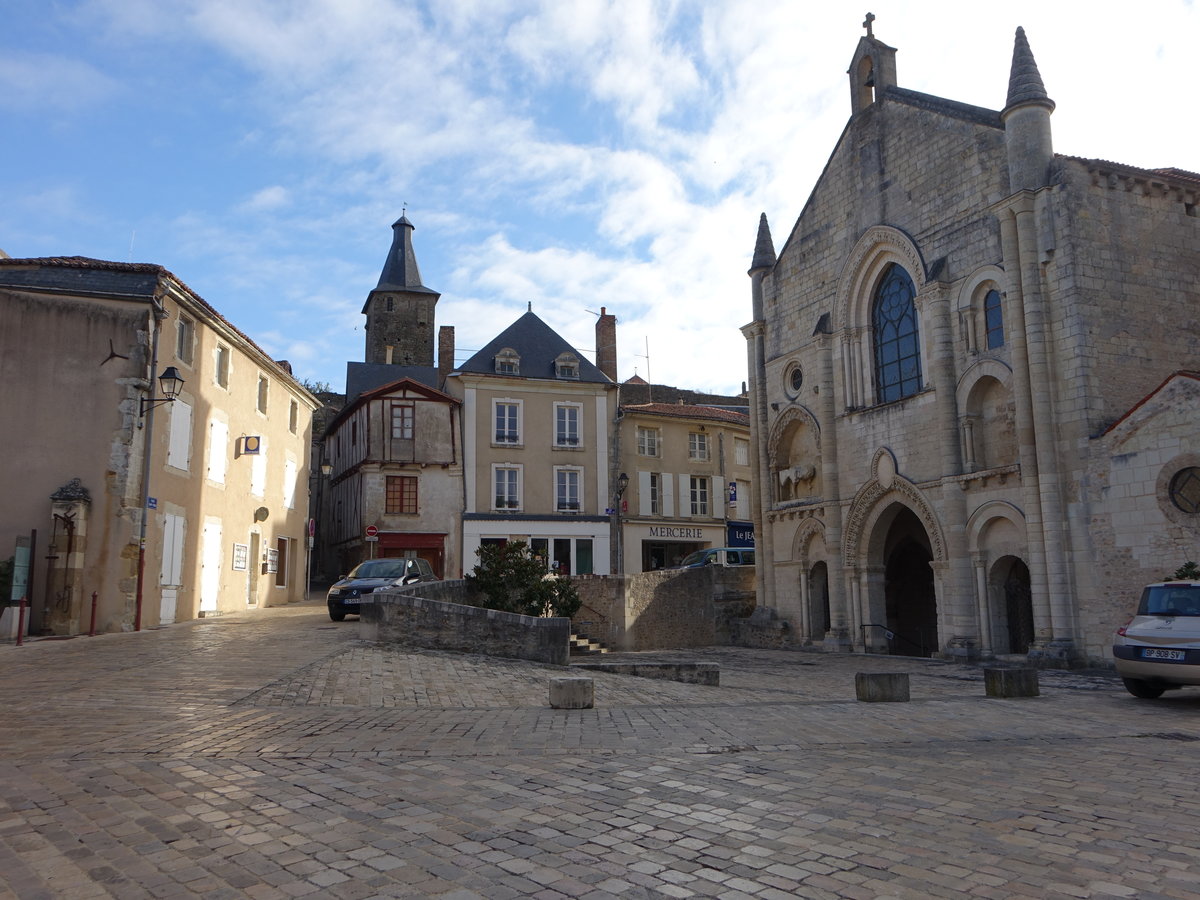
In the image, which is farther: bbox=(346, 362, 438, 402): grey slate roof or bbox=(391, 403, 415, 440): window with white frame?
bbox=(346, 362, 438, 402): grey slate roof

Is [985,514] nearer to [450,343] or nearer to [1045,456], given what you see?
[1045,456]

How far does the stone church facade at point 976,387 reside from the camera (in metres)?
16.1

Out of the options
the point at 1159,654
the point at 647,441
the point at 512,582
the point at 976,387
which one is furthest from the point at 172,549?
the point at 647,441

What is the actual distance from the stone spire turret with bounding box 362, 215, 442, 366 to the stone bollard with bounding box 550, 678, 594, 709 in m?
50.6

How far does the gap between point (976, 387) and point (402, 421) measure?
2216 cm

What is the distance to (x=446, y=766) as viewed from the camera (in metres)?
6.29

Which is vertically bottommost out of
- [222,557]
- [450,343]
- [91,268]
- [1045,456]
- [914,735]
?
[914,735]

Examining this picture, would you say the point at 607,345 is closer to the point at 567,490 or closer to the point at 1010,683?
the point at 567,490

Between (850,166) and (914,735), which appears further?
(850,166)

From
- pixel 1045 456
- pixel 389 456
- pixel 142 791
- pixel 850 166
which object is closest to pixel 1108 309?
pixel 1045 456

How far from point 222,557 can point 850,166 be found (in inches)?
741

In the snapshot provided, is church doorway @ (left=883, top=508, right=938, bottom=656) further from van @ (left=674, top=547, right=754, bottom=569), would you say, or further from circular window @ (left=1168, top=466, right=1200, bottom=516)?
circular window @ (left=1168, top=466, right=1200, bottom=516)

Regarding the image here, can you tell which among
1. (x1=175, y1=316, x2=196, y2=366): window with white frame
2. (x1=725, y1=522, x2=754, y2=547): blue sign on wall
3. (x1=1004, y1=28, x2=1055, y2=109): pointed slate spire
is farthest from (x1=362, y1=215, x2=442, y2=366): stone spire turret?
(x1=1004, y1=28, x2=1055, y2=109): pointed slate spire

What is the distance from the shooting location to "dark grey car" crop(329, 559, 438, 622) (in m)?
19.1
